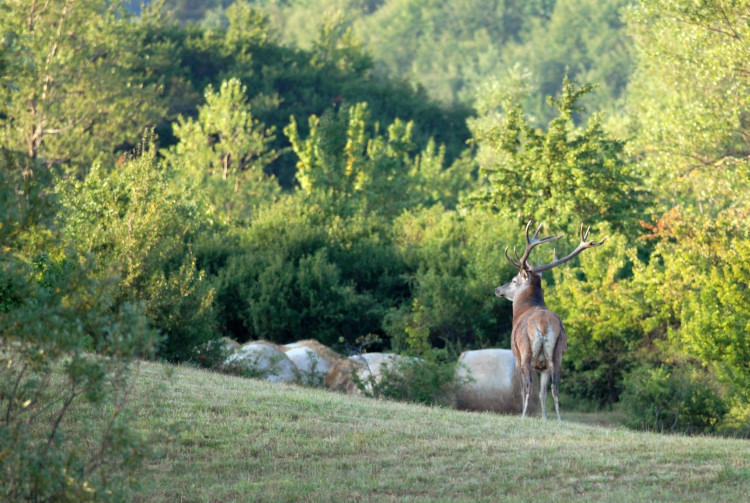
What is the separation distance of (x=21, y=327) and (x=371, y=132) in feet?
155

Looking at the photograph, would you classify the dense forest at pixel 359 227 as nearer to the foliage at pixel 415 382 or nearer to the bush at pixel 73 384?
the bush at pixel 73 384

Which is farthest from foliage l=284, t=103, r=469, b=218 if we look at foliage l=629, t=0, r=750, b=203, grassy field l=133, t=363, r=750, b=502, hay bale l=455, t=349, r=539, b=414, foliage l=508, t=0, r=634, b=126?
foliage l=508, t=0, r=634, b=126

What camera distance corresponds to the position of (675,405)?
1838 centimetres

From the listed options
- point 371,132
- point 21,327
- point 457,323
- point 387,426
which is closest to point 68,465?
point 21,327

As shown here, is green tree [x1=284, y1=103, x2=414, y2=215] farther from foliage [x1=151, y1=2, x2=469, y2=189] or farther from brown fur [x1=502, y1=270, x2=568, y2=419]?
brown fur [x1=502, y1=270, x2=568, y2=419]

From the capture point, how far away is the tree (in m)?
38.8

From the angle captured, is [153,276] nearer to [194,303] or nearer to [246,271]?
[194,303]

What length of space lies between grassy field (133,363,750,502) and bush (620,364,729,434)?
5.26m

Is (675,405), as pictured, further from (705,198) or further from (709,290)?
(705,198)

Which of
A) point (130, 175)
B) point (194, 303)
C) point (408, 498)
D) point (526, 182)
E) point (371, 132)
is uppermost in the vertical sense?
point (371, 132)

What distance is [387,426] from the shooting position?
→ 1238 cm

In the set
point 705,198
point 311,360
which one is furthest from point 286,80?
point 311,360

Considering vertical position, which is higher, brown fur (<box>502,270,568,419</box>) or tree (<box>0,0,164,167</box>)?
tree (<box>0,0,164,167</box>)

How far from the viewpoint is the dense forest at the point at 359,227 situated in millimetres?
8781
